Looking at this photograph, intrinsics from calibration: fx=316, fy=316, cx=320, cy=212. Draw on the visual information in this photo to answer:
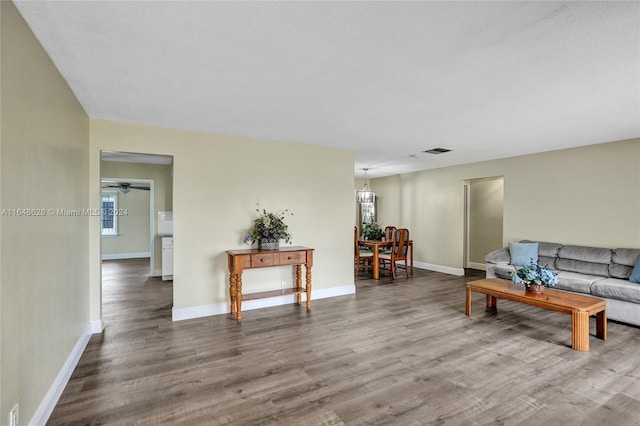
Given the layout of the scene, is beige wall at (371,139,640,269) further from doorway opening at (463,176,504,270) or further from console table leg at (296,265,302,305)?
console table leg at (296,265,302,305)

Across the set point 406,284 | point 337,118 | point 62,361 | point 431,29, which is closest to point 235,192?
point 337,118

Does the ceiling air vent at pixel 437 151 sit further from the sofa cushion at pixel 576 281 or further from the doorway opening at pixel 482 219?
the sofa cushion at pixel 576 281

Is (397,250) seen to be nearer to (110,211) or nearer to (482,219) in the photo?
(482,219)

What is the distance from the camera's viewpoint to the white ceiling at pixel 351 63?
1643mm

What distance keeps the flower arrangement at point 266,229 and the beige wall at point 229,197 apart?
0.14m

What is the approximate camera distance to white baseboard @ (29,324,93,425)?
1.93m

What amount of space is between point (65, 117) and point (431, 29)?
2.78 m

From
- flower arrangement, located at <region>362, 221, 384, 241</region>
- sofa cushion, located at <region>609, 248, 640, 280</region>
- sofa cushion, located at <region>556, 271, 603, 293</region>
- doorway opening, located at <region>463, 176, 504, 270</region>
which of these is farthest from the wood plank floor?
doorway opening, located at <region>463, 176, 504, 270</region>

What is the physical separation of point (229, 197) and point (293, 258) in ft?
3.89

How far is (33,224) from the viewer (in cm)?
184

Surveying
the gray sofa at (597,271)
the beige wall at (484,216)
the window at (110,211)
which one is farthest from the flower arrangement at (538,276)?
the window at (110,211)

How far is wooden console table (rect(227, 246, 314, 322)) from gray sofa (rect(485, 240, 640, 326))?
3196mm

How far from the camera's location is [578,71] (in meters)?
2.29

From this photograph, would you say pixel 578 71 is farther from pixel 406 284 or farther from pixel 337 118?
pixel 406 284
